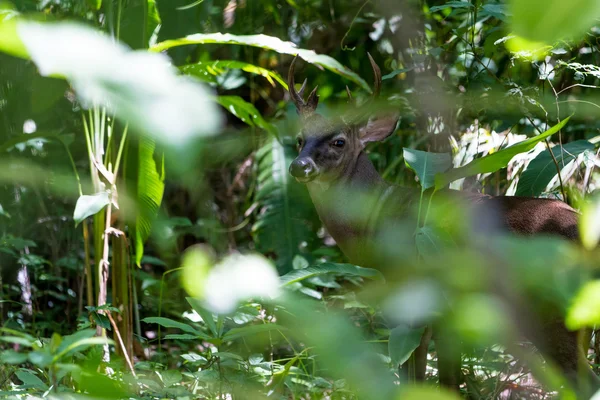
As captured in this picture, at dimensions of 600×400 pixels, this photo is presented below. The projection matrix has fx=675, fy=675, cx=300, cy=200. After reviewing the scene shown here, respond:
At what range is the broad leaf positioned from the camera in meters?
0.29

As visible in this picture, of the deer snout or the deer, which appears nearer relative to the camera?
the deer

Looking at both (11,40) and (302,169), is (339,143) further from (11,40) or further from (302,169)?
(11,40)

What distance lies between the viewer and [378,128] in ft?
12.3

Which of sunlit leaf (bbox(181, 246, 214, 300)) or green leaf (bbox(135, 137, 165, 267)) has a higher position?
sunlit leaf (bbox(181, 246, 214, 300))

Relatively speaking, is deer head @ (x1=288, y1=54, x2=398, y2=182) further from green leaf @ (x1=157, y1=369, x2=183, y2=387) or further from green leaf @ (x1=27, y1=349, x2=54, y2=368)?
green leaf @ (x1=27, y1=349, x2=54, y2=368)

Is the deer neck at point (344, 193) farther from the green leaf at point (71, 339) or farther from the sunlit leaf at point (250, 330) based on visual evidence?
the green leaf at point (71, 339)

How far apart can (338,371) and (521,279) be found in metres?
0.15

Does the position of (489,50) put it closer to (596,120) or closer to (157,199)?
(596,120)

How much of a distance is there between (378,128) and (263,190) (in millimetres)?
1530

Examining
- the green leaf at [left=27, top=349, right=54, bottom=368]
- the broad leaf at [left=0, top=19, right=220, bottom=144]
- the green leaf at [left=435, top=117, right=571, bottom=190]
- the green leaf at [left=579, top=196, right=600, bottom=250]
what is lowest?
the green leaf at [left=27, top=349, right=54, bottom=368]

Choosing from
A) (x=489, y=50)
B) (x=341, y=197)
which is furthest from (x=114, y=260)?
(x=489, y=50)

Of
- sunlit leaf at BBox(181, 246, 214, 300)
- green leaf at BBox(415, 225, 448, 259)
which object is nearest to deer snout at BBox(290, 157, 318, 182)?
green leaf at BBox(415, 225, 448, 259)

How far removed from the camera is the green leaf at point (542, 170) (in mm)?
2900

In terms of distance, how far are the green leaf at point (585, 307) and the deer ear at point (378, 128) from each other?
328cm
